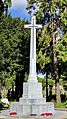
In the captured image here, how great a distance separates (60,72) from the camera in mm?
50031


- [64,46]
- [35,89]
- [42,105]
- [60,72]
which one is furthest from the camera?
[60,72]

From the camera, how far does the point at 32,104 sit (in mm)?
22969

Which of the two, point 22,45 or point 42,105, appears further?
point 22,45

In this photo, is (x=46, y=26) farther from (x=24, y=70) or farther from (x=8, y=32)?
(x=24, y=70)

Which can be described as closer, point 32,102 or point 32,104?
point 32,104

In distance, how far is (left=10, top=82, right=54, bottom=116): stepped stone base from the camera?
22641 millimetres

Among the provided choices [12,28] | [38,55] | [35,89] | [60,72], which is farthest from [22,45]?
[35,89]

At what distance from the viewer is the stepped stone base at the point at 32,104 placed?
74.3 ft

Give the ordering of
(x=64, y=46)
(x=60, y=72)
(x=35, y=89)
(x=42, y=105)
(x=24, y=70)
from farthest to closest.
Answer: (x=24, y=70)
(x=60, y=72)
(x=64, y=46)
(x=35, y=89)
(x=42, y=105)

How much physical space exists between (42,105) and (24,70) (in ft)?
104

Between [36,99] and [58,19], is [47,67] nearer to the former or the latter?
[58,19]

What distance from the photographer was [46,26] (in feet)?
140

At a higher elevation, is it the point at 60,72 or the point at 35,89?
the point at 35,89

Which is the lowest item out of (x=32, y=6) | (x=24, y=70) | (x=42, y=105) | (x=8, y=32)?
(x=24, y=70)
